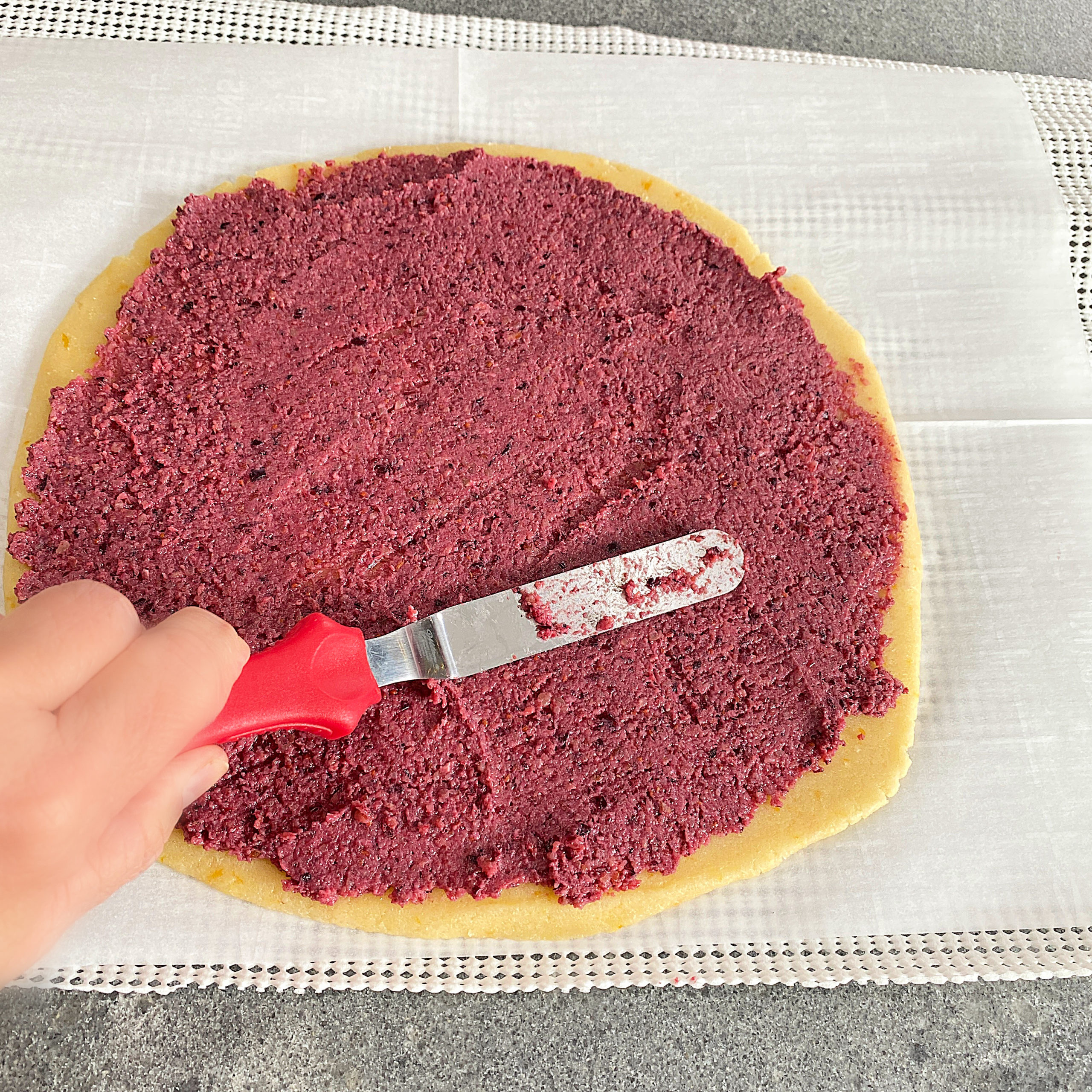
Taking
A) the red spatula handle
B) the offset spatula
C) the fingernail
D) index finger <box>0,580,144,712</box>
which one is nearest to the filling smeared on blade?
the offset spatula

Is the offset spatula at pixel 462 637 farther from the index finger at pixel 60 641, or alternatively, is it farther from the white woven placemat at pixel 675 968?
the white woven placemat at pixel 675 968

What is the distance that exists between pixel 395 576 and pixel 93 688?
735 millimetres

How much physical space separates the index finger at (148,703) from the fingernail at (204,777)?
0.31 ft

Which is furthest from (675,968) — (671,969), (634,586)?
(634,586)

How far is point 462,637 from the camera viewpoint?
60.6 inches

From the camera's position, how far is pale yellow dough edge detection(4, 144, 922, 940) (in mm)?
1523

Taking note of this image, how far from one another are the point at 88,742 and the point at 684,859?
106 centimetres

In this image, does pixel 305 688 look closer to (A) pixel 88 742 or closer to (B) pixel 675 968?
(A) pixel 88 742

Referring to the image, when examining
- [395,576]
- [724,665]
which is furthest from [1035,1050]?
[395,576]

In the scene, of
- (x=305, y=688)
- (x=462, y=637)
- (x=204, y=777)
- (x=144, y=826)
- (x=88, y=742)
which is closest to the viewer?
(x=88, y=742)

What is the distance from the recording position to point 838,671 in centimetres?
169

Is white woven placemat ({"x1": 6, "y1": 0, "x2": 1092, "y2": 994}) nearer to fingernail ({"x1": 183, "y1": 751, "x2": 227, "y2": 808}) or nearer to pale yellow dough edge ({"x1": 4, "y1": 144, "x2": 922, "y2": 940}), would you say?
pale yellow dough edge ({"x1": 4, "y1": 144, "x2": 922, "y2": 940})

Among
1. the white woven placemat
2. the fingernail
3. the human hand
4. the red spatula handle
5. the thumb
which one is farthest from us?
the white woven placemat

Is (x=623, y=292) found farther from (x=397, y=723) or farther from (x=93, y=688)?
(x=93, y=688)
